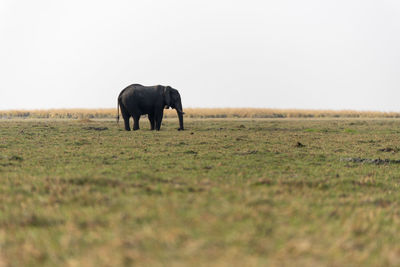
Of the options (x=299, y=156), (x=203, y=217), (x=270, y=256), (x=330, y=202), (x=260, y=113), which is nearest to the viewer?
(x=270, y=256)

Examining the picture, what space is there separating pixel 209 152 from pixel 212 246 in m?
9.14

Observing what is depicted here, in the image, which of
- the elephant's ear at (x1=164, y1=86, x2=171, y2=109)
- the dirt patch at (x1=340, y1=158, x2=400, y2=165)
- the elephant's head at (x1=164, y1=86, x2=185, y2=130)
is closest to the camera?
the dirt patch at (x1=340, y1=158, x2=400, y2=165)

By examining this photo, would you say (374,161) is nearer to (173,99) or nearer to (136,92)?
(173,99)

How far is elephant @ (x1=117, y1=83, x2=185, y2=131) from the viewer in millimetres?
23031

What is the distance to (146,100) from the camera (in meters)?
23.1

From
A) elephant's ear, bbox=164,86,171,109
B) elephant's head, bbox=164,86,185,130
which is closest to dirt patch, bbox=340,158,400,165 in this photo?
elephant's ear, bbox=164,86,171,109

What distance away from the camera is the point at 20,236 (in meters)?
4.36

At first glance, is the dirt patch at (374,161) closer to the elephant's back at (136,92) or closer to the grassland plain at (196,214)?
the grassland plain at (196,214)

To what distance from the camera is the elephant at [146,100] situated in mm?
23031

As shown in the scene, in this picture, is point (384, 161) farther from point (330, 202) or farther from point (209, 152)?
point (330, 202)

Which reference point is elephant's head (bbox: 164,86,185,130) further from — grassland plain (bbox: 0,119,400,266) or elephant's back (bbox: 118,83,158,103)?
grassland plain (bbox: 0,119,400,266)

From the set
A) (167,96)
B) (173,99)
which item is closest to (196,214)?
(167,96)

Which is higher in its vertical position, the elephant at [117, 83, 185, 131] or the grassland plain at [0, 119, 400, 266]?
the elephant at [117, 83, 185, 131]

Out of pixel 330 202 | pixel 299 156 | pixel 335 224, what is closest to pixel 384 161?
pixel 299 156
